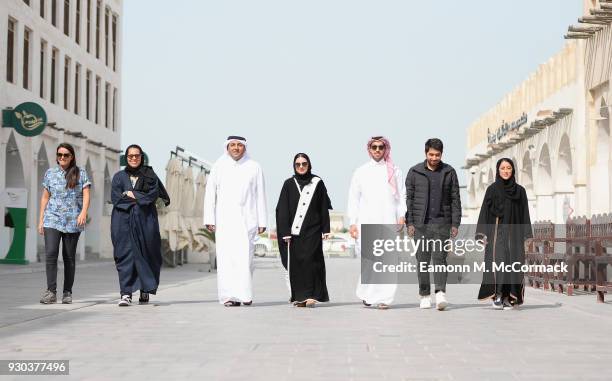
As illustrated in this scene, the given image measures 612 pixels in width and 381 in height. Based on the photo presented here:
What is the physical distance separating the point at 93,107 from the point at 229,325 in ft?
106

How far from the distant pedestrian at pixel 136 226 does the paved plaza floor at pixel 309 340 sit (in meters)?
0.39

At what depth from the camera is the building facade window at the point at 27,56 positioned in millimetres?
33188

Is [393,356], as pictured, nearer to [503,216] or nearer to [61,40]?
[503,216]

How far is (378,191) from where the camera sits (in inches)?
547

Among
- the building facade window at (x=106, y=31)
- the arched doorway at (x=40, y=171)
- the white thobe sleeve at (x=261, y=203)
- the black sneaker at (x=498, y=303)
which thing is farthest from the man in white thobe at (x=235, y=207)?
the building facade window at (x=106, y=31)

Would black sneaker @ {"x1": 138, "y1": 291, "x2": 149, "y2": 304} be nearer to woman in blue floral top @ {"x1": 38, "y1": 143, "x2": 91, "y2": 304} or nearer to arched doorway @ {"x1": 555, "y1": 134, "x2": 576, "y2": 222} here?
woman in blue floral top @ {"x1": 38, "y1": 143, "x2": 91, "y2": 304}

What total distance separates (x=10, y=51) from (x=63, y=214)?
19302 millimetres

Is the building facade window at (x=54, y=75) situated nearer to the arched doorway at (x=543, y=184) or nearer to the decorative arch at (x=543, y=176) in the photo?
the arched doorway at (x=543, y=184)

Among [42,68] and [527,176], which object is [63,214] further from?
[527,176]

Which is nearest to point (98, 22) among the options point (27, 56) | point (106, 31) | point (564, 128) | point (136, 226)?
point (106, 31)

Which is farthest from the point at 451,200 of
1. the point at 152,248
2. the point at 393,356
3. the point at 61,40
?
the point at 61,40

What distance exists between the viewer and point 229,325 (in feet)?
35.2

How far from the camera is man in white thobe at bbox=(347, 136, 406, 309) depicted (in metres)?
13.9

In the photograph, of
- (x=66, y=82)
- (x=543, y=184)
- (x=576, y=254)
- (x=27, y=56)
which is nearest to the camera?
(x=576, y=254)
